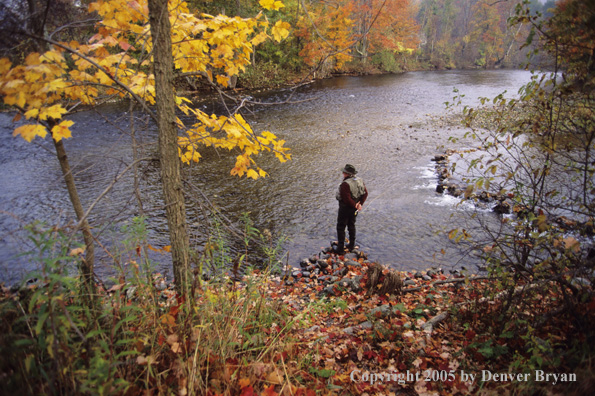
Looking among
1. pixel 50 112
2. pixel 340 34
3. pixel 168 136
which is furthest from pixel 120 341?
pixel 340 34

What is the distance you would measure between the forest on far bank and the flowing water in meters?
0.92

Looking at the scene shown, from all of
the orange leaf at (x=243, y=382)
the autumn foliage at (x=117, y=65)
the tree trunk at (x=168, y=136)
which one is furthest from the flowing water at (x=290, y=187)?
the orange leaf at (x=243, y=382)

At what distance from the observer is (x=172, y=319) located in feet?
9.25

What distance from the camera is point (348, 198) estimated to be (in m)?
7.07

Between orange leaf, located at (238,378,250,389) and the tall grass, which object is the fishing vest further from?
orange leaf, located at (238,378,250,389)

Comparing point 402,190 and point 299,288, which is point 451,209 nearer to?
point 402,190

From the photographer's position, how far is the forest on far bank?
275 cm

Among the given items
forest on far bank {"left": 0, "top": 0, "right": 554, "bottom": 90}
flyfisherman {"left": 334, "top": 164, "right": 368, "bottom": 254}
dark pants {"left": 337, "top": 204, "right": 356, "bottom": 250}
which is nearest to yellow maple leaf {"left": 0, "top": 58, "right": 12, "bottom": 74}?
forest on far bank {"left": 0, "top": 0, "right": 554, "bottom": 90}

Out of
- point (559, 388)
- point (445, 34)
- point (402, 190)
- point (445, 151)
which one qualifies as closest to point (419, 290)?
point (559, 388)

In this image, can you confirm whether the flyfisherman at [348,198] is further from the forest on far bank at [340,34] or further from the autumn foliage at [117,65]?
the autumn foliage at [117,65]

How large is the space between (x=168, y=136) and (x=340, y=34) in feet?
91.0

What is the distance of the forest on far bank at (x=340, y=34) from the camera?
108 inches

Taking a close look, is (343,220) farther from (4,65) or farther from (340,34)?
(340,34)

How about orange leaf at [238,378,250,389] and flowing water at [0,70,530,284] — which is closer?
orange leaf at [238,378,250,389]
